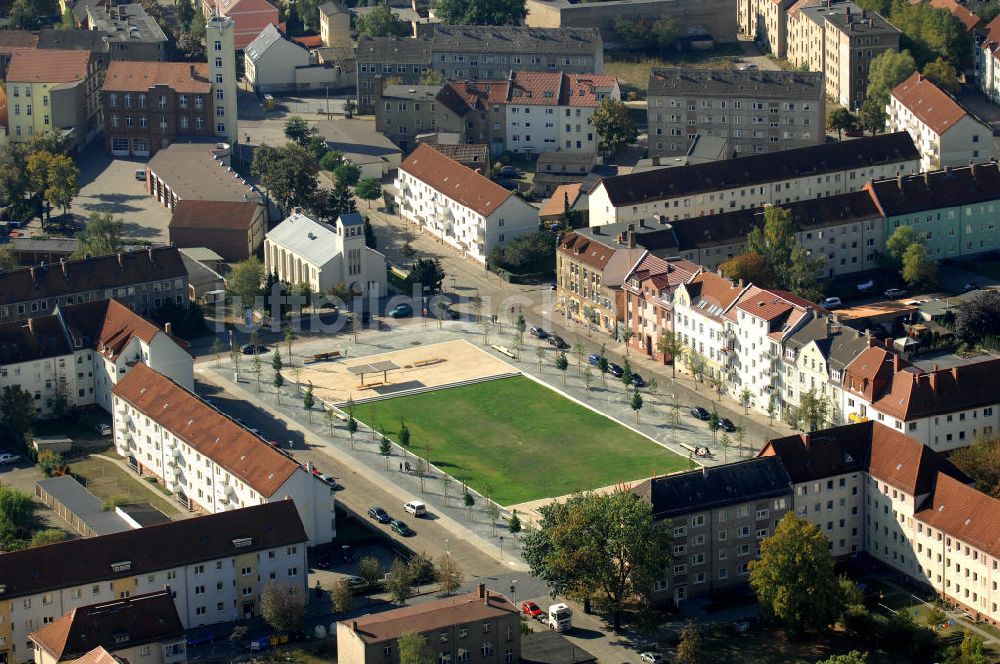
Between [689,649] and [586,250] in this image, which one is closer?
[689,649]

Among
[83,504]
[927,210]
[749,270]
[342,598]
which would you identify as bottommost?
[342,598]

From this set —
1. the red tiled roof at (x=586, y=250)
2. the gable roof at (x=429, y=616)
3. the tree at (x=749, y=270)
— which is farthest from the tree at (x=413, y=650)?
the red tiled roof at (x=586, y=250)

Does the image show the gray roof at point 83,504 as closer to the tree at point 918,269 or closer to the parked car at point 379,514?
the parked car at point 379,514

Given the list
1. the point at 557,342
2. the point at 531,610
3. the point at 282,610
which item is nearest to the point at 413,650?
the point at 282,610

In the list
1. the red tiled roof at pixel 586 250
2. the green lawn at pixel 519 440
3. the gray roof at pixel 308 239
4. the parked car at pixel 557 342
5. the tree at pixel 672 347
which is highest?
the red tiled roof at pixel 586 250

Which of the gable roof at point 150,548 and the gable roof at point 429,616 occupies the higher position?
the gable roof at point 150,548

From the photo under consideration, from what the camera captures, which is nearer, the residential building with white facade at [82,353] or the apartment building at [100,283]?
the residential building with white facade at [82,353]

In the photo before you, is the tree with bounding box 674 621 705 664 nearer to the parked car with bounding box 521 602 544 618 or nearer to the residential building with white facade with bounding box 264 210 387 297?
the parked car with bounding box 521 602 544 618

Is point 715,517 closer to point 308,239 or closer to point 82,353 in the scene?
point 82,353
